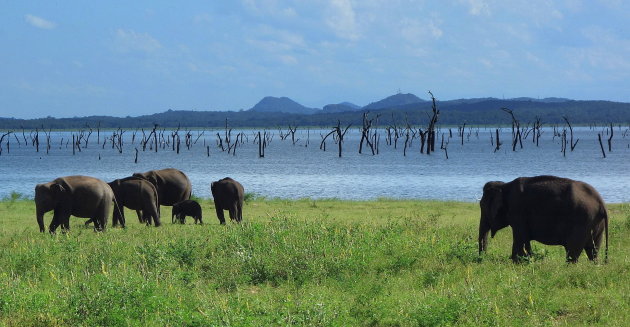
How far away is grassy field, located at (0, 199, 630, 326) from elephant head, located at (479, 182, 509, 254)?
67 cm

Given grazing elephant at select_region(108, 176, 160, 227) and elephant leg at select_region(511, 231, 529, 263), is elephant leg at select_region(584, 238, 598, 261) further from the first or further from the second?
grazing elephant at select_region(108, 176, 160, 227)

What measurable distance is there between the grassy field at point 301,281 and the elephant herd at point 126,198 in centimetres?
136

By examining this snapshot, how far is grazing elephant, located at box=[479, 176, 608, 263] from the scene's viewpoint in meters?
13.2

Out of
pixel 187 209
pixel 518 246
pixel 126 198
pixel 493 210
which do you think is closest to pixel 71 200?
pixel 126 198

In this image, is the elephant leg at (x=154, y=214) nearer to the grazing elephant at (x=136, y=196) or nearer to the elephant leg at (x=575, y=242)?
the grazing elephant at (x=136, y=196)

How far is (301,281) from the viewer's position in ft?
40.9

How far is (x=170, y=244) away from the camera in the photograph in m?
14.5

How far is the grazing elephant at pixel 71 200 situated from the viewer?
1922cm

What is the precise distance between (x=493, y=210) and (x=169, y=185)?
1357cm

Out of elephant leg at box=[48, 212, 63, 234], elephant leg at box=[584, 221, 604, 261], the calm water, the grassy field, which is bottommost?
the calm water

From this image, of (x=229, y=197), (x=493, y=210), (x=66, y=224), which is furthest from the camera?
(x=229, y=197)

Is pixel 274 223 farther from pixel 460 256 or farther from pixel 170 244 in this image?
pixel 460 256

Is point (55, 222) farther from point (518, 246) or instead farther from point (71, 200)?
point (518, 246)

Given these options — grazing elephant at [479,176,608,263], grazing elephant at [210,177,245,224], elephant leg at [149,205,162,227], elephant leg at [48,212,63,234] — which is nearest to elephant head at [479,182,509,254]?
grazing elephant at [479,176,608,263]
